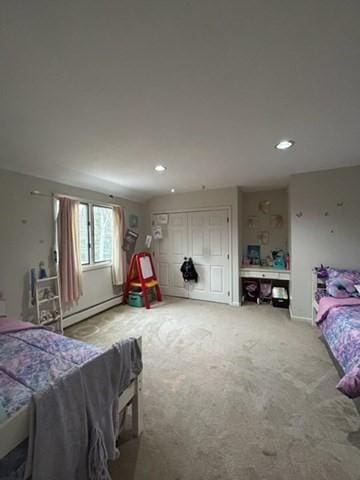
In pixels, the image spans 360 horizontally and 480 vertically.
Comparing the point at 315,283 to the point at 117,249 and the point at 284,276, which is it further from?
the point at 117,249

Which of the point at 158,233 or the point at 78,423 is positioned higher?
the point at 158,233

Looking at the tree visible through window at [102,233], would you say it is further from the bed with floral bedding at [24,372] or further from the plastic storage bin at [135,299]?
the bed with floral bedding at [24,372]

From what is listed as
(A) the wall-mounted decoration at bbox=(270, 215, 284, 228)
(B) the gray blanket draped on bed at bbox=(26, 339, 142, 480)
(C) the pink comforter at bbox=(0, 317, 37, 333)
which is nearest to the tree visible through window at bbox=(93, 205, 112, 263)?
(C) the pink comforter at bbox=(0, 317, 37, 333)

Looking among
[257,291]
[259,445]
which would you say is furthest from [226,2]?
[257,291]

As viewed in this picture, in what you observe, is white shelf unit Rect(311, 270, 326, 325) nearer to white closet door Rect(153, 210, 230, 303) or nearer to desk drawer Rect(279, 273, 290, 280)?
desk drawer Rect(279, 273, 290, 280)

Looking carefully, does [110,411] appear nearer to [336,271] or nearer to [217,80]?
[217,80]

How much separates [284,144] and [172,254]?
3.33m

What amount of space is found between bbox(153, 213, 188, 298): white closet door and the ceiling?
2455mm

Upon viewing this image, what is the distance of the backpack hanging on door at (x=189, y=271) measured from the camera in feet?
15.2

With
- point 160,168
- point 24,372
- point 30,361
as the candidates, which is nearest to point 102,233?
point 160,168

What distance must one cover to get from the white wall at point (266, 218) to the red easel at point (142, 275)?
2149mm

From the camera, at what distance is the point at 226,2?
2.91 feet

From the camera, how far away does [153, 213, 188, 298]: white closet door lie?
4.87m

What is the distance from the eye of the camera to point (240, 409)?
1736mm
